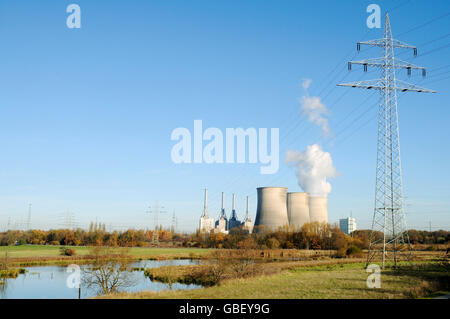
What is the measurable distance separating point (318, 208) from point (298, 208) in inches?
199

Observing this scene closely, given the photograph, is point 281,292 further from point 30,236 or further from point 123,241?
point 30,236

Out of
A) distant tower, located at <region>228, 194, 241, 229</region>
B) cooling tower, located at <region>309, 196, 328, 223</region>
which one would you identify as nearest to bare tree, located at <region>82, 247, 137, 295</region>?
cooling tower, located at <region>309, 196, 328, 223</region>

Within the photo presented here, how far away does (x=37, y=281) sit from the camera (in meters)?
26.2

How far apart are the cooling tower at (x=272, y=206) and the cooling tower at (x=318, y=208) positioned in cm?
1007

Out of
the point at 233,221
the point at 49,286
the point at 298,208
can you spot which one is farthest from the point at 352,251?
the point at 233,221

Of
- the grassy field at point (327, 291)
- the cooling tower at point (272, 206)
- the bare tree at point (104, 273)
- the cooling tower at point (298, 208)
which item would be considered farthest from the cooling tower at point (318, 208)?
the grassy field at point (327, 291)

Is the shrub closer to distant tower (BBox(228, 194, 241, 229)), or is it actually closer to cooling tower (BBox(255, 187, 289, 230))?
cooling tower (BBox(255, 187, 289, 230))

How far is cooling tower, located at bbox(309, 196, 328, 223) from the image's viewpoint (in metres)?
56.4

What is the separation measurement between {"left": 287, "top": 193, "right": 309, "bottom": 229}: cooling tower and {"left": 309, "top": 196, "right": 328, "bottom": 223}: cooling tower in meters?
3.03

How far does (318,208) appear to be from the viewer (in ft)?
186

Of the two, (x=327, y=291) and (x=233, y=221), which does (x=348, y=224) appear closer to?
(x=233, y=221)
